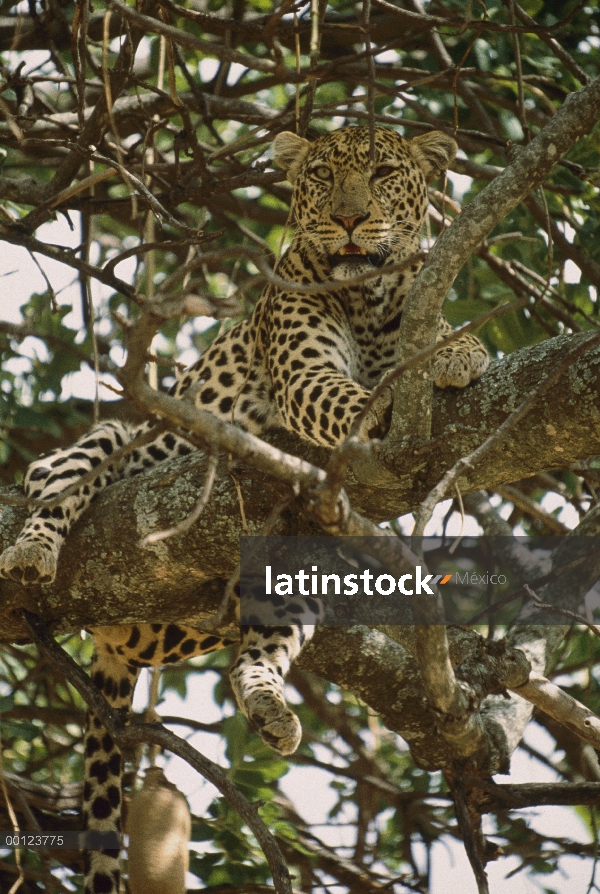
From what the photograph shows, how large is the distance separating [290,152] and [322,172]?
0.71 ft

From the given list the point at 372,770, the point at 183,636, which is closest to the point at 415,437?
the point at 183,636

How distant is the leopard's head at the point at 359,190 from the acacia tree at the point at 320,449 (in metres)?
0.14

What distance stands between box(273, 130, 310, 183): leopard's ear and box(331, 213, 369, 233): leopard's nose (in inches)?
20.8

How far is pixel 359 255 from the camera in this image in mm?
4430

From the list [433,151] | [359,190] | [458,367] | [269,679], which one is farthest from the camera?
[433,151]

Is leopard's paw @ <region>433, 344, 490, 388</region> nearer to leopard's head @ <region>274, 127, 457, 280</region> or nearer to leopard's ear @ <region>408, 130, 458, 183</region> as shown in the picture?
leopard's head @ <region>274, 127, 457, 280</region>

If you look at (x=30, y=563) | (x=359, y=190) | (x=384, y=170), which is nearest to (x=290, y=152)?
(x=384, y=170)

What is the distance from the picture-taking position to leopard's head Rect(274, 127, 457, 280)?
4.43 m

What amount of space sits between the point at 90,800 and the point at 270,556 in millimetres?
1218

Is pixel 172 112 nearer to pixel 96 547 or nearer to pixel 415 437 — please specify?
pixel 96 547

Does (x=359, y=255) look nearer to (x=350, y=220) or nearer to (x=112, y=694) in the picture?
(x=350, y=220)

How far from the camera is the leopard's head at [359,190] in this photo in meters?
4.43

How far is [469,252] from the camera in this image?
254 centimetres

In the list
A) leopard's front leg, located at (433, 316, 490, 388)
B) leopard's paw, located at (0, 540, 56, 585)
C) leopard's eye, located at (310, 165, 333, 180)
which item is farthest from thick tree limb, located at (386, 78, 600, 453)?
leopard's eye, located at (310, 165, 333, 180)
